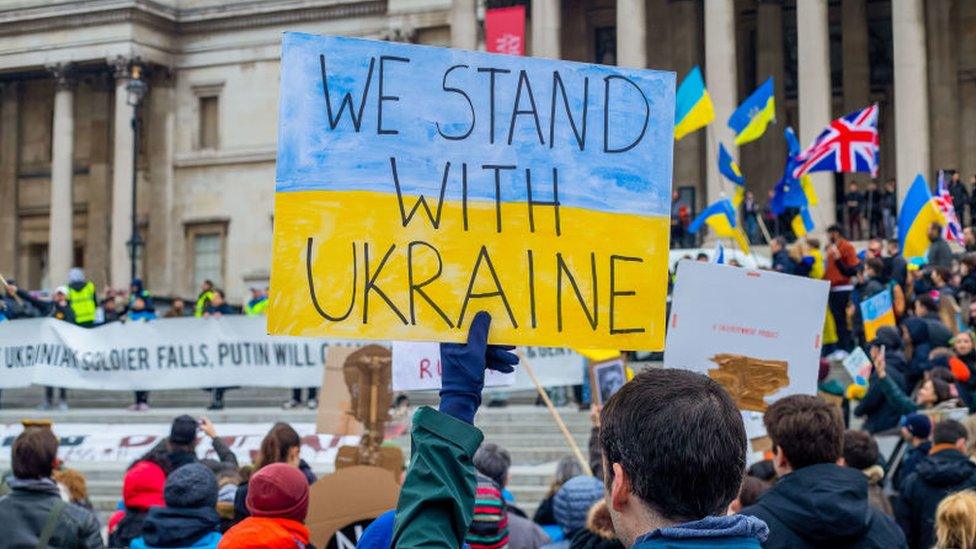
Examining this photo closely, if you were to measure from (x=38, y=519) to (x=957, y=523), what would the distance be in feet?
11.3

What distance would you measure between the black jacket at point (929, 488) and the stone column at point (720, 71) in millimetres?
28218

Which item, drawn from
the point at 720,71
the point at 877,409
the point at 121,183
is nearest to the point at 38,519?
the point at 877,409

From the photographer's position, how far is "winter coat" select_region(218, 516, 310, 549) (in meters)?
5.03

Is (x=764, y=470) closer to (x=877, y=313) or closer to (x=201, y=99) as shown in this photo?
(x=877, y=313)

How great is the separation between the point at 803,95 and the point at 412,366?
1178 inches

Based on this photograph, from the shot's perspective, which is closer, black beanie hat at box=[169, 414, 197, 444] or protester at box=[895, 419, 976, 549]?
protester at box=[895, 419, 976, 549]

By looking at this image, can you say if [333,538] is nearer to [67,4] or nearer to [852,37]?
[852,37]

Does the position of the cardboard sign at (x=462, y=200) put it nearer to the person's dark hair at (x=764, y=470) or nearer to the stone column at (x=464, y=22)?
the person's dark hair at (x=764, y=470)

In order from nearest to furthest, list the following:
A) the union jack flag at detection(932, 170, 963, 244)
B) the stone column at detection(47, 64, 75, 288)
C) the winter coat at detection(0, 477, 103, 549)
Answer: the winter coat at detection(0, 477, 103, 549), the union jack flag at detection(932, 170, 963, 244), the stone column at detection(47, 64, 75, 288)

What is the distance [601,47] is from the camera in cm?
4269

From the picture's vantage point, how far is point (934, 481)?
7.44 m

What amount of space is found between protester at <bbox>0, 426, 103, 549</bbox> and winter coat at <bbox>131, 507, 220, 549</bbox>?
447 mm

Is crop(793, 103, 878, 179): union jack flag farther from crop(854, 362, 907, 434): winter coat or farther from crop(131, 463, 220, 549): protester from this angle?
crop(131, 463, 220, 549): protester

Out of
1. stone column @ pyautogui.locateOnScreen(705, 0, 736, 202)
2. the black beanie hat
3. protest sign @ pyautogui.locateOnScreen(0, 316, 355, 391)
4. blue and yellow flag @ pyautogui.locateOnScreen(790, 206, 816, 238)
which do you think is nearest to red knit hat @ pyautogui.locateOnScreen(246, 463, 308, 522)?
the black beanie hat
